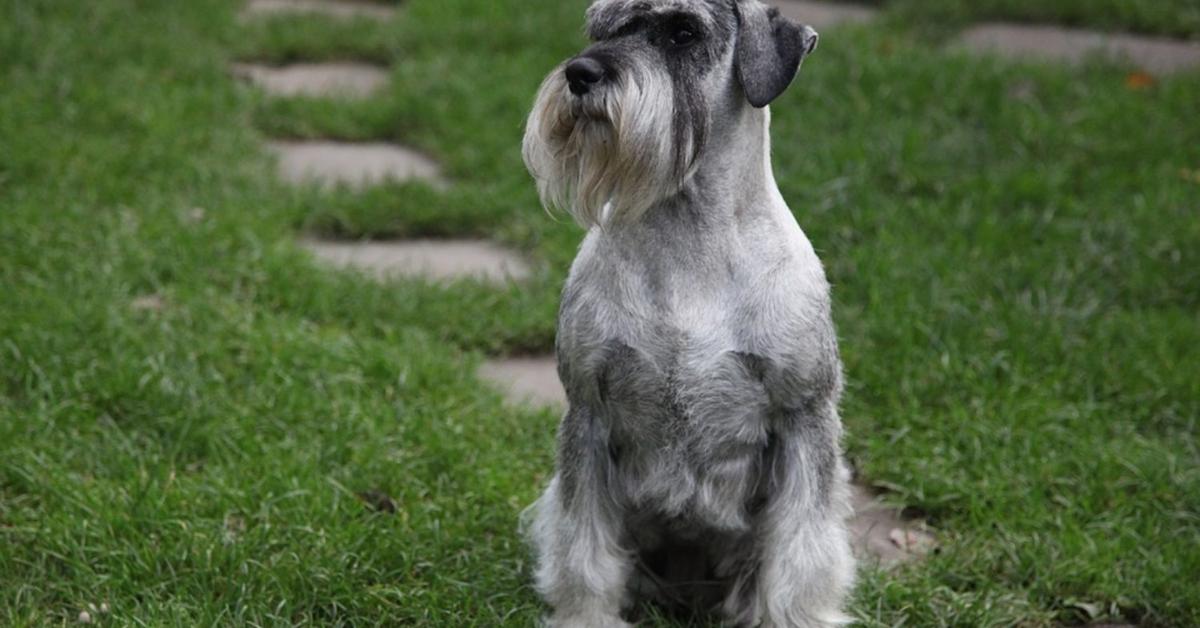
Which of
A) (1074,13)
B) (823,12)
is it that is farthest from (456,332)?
(1074,13)

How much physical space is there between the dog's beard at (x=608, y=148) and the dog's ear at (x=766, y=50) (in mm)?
189

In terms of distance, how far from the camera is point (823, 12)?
840cm

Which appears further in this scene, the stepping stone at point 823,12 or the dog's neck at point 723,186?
the stepping stone at point 823,12

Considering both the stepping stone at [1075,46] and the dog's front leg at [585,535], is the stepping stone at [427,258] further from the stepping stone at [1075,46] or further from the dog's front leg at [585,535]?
the stepping stone at [1075,46]

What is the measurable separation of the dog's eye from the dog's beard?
11 centimetres

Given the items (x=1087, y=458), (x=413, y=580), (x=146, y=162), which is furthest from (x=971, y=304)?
(x=146, y=162)

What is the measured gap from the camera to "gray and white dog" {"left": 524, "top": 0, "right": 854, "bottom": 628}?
336cm

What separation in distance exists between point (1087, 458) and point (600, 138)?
2103 millimetres

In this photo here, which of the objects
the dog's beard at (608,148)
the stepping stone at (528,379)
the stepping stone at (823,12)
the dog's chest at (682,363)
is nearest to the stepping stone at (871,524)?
the stepping stone at (528,379)

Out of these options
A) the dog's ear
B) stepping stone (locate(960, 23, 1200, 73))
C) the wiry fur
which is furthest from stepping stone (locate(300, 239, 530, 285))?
stepping stone (locate(960, 23, 1200, 73))

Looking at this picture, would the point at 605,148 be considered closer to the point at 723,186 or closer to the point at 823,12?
the point at 723,186

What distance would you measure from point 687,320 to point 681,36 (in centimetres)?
63

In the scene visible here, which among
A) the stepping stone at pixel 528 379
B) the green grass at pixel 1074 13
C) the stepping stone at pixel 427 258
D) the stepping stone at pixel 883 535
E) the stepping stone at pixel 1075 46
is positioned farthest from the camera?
the green grass at pixel 1074 13

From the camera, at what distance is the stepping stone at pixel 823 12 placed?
26.8ft
